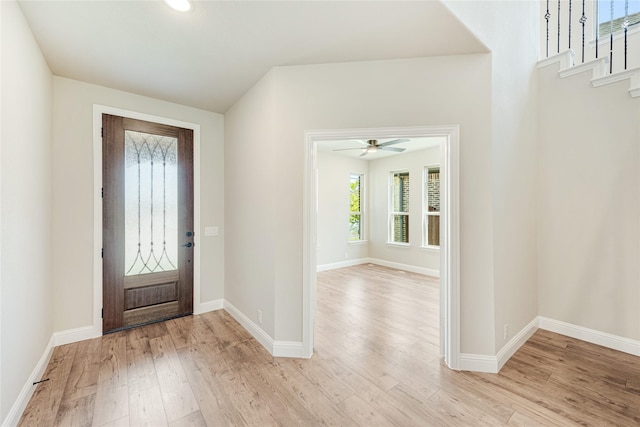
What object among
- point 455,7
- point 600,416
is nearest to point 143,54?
point 455,7

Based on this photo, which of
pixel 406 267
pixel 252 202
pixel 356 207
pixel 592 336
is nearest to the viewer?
pixel 592 336

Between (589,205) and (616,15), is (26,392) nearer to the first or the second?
(589,205)

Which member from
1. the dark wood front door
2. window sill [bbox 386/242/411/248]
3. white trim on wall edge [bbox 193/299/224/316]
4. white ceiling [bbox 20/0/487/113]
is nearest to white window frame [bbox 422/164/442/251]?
window sill [bbox 386/242/411/248]

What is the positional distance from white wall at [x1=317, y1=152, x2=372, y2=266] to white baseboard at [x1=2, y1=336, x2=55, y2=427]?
14.1 feet

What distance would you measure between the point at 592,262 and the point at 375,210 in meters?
4.24

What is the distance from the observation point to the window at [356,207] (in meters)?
6.62

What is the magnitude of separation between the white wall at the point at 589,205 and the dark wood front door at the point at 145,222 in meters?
4.32

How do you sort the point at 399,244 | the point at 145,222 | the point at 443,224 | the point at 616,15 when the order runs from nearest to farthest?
the point at 443,224, the point at 145,222, the point at 616,15, the point at 399,244

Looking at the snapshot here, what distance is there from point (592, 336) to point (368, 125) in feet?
10.4

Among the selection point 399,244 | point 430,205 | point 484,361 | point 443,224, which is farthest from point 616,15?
point 484,361

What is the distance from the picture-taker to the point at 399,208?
6.27m

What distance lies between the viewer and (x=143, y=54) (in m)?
2.23

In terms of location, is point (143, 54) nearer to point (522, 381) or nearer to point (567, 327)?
point (522, 381)

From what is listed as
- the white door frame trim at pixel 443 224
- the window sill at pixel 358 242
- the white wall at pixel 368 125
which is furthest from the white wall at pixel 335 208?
the white door frame trim at pixel 443 224
